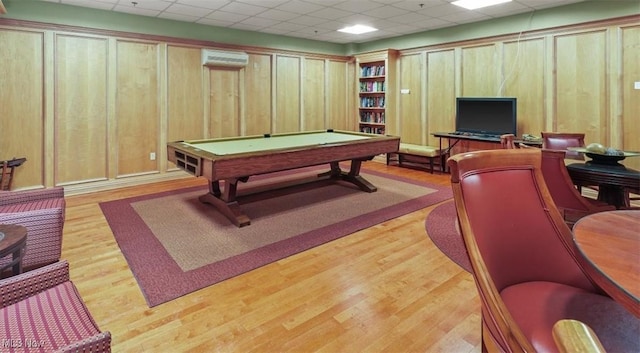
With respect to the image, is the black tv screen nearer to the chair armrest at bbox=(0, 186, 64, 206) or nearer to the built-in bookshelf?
the built-in bookshelf

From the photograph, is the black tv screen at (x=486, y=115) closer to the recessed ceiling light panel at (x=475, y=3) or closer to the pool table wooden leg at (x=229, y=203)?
the recessed ceiling light panel at (x=475, y=3)

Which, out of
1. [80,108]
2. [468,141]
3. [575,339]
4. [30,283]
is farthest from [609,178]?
[80,108]

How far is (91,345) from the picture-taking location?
106 centimetres

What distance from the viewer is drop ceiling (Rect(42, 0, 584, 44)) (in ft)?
15.9

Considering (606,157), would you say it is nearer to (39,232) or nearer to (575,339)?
(575,339)

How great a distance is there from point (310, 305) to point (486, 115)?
492 centimetres

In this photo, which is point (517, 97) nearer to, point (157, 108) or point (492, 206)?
point (492, 206)

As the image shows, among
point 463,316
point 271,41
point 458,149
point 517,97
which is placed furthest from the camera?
point 271,41

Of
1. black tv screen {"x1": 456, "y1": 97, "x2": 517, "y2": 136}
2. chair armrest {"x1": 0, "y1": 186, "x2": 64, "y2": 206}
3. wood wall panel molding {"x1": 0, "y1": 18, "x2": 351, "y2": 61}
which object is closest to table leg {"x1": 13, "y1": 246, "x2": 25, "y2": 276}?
chair armrest {"x1": 0, "y1": 186, "x2": 64, "y2": 206}

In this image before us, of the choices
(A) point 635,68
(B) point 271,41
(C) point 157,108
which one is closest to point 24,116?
Answer: (C) point 157,108

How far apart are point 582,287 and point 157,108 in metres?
5.85

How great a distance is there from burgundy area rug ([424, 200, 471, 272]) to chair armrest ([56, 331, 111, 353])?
225cm

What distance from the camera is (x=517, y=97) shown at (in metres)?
5.69

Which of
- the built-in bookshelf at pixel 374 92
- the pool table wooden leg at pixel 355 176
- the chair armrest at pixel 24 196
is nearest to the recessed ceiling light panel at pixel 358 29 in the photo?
the built-in bookshelf at pixel 374 92
